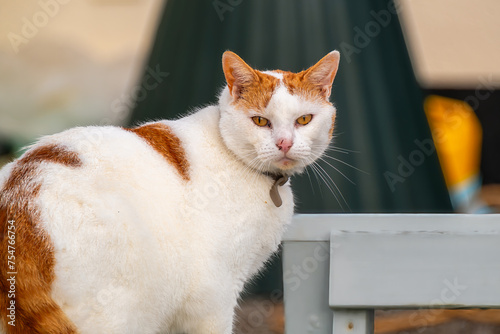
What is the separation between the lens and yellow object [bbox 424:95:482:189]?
458 cm

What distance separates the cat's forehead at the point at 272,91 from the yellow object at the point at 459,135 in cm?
305

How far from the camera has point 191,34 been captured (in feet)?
9.82

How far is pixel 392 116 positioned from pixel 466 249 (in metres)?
1.32

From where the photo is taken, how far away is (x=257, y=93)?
5.28 feet

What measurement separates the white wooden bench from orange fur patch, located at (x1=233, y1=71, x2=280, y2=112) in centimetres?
40

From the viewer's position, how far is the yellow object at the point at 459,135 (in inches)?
180

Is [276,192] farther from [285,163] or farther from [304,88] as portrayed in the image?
[304,88]

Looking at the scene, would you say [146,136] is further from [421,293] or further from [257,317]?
[257,317]

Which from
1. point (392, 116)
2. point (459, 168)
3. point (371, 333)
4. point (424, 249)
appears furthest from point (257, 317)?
point (459, 168)

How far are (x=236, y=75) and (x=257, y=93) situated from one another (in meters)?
0.08
